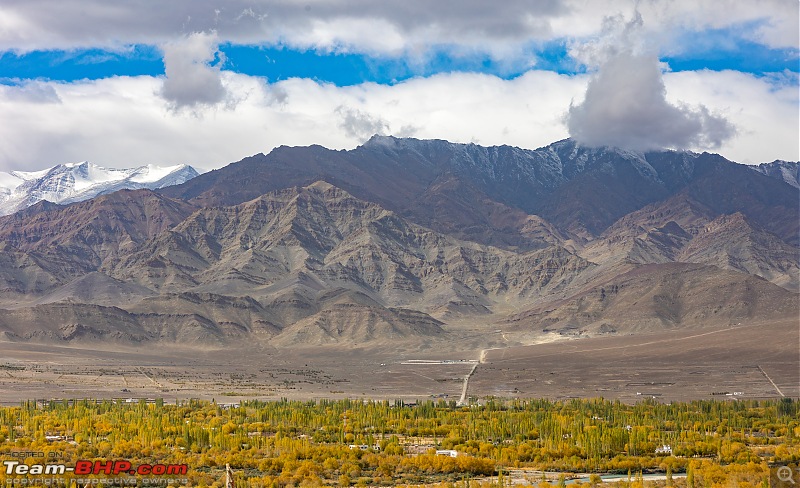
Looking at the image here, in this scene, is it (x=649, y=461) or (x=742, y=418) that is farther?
(x=742, y=418)

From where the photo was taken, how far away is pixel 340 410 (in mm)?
113188

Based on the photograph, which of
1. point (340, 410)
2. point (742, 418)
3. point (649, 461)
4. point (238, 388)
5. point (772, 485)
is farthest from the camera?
point (238, 388)

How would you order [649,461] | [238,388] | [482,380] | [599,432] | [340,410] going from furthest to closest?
[482,380], [238,388], [340,410], [599,432], [649,461]

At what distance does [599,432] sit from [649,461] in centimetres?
933

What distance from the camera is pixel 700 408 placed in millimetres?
117000

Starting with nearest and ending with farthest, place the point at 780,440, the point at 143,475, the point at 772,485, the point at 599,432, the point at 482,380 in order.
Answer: the point at 772,485 → the point at 143,475 → the point at 599,432 → the point at 780,440 → the point at 482,380

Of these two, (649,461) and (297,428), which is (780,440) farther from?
(297,428)

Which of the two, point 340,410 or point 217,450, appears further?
point 340,410

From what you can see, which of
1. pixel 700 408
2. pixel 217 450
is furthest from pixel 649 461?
pixel 700 408

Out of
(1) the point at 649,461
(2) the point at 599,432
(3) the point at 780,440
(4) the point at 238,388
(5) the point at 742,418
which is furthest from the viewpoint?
(4) the point at 238,388

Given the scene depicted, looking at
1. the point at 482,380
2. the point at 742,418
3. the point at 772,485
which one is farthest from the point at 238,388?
the point at 772,485

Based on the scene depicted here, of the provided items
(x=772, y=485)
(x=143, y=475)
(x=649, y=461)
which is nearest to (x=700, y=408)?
(x=649, y=461)

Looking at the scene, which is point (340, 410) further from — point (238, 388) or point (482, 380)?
point (482, 380)

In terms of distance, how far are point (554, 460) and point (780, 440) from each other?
27134 millimetres
